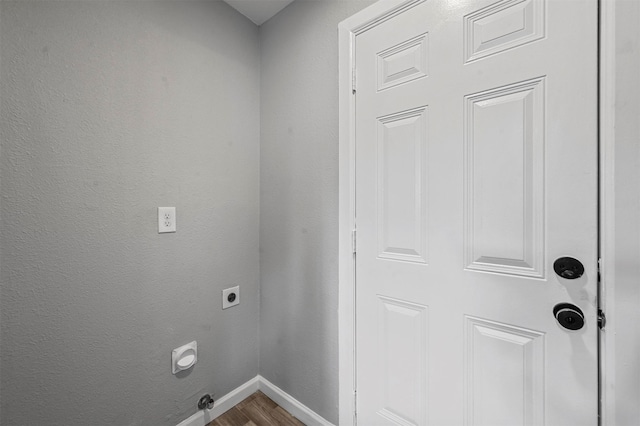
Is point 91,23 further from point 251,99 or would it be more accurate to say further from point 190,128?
point 251,99

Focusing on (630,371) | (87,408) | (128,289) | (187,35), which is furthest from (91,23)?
(630,371)

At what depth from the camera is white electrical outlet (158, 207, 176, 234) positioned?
4.04ft

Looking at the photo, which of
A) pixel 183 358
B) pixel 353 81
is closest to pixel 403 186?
pixel 353 81

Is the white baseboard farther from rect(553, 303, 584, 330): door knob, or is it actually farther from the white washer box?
rect(553, 303, 584, 330): door knob

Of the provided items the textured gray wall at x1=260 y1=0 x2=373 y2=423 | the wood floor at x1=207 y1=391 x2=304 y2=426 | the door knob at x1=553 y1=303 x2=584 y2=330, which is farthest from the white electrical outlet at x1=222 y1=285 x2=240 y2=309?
the door knob at x1=553 y1=303 x2=584 y2=330

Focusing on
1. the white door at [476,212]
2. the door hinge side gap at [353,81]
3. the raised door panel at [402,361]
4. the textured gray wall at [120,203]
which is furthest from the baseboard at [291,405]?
the door hinge side gap at [353,81]

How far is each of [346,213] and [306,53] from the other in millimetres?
916

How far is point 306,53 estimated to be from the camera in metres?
1.41

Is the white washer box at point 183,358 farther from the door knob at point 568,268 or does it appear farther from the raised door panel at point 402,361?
the door knob at point 568,268

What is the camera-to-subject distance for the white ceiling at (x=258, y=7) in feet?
4.82

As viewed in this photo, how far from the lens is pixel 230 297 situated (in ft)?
5.00

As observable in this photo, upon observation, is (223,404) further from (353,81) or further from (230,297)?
(353,81)

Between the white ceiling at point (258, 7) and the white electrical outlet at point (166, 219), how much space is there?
1.23m

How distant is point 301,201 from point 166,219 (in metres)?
0.68
